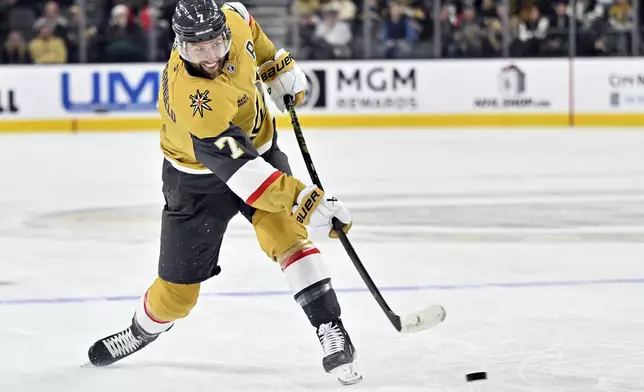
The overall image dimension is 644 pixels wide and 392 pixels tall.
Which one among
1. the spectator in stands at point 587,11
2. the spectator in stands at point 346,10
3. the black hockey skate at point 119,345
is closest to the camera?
the black hockey skate at point 119,345

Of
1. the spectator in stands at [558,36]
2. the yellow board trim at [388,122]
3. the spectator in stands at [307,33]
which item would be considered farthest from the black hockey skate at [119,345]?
the spectator in stands at [558,36]

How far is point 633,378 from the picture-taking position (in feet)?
9.30

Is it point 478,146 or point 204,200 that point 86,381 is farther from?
point 478,146

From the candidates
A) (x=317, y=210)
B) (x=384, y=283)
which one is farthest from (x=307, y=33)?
(x=317, y=210)

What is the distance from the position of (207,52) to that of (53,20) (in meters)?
8.86

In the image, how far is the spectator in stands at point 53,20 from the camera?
36.2 ft

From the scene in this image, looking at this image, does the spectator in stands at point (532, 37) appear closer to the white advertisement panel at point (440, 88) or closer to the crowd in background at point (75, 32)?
the white advertisement panel at point (440, 88)

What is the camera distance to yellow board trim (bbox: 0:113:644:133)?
10836 millimetres

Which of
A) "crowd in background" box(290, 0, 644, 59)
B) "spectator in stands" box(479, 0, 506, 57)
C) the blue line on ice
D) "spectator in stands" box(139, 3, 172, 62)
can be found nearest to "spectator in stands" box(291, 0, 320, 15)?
"crowd in background" box(290, 0, 644, 59)

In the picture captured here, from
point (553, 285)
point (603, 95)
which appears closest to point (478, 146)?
point (603, 95)

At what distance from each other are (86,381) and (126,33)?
28.1 feet

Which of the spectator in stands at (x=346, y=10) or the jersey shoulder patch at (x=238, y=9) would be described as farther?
the spectator in stands at (x=346, y=10)

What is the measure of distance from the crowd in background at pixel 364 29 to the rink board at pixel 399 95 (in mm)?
155

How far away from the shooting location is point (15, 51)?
10.9 m
